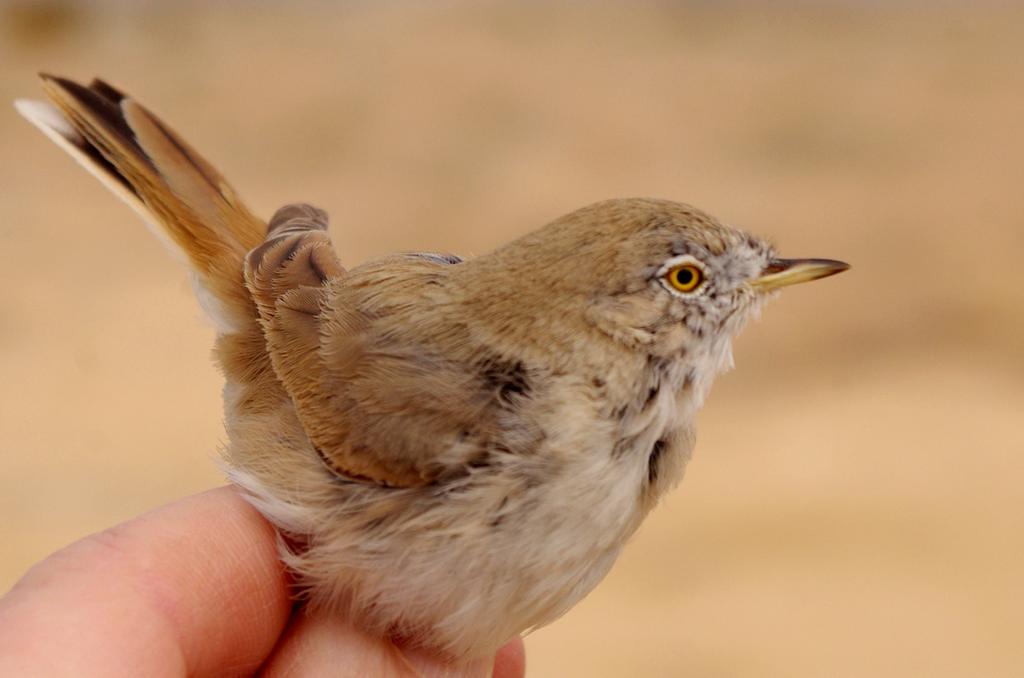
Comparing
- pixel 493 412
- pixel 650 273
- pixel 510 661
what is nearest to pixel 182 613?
pixel 493 412

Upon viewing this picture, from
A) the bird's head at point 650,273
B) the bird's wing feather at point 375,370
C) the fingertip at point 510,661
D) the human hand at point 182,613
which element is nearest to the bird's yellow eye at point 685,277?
the bird's head at point 650,273

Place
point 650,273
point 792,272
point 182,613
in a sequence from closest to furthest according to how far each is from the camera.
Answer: point 182,613
point 650,273
point 792,272

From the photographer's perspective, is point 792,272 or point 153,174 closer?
point 792,272

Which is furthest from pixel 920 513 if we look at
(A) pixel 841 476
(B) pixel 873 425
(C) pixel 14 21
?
(C) pixel 14 21

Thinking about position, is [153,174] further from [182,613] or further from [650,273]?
[650,273]

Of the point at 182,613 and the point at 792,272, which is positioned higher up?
the point at 792,272

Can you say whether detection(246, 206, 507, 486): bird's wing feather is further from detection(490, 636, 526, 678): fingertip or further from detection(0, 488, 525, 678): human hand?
detection(490, 636, 526, 678): fingertip
